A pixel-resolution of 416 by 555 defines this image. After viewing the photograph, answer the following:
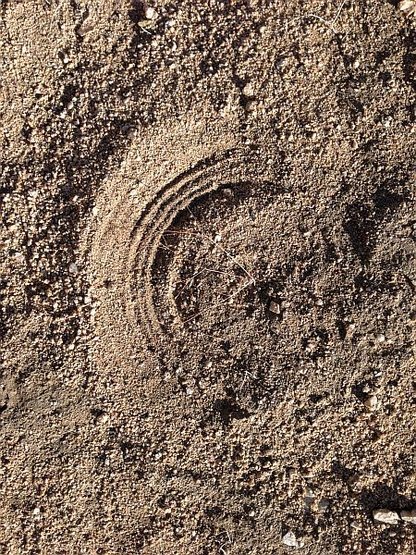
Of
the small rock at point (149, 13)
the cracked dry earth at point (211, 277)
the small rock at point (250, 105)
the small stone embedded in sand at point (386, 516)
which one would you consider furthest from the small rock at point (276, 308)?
the small rock at point (149, 13)

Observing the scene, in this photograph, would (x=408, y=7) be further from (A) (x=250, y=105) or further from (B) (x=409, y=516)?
(B) (x=409, y=516)

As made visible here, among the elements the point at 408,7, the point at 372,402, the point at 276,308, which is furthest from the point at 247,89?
the point at 372,402

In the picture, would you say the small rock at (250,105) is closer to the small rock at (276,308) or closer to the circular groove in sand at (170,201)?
the circular groove in sand at (170,201)

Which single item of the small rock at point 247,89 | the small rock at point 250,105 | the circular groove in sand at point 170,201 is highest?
the small rock at point 247,89

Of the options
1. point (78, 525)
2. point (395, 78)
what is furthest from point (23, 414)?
point (395, 78)

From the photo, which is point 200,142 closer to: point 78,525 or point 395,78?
point 395,78

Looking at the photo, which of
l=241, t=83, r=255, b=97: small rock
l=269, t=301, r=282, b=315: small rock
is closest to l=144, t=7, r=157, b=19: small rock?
l=241, t=83, r=255, b=97: small rock

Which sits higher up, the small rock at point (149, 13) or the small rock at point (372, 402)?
the small rock at point (149, 13)
